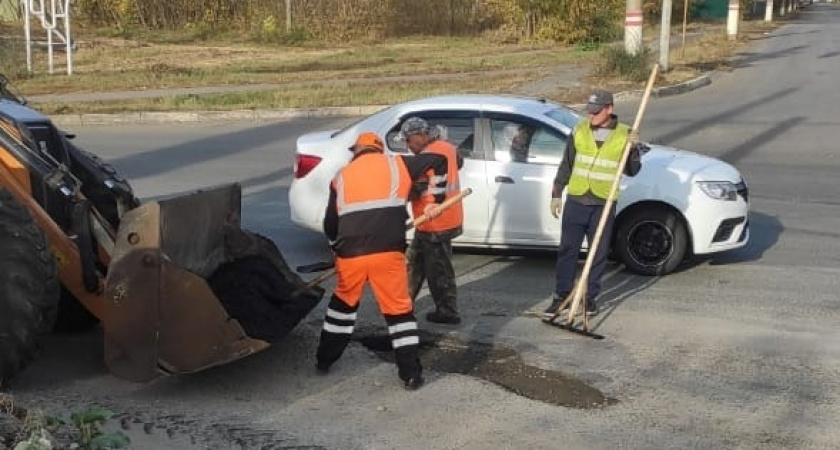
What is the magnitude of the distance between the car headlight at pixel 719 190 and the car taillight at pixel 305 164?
3312 mm

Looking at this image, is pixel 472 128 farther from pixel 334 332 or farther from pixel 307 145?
pixel 334 332

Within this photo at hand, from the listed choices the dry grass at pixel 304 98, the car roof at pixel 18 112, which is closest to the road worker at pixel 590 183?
the car roof at pixel 18 112

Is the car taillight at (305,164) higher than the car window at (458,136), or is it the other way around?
the car window at (458,136)

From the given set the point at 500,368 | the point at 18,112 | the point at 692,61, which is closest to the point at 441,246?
the point at 500,368

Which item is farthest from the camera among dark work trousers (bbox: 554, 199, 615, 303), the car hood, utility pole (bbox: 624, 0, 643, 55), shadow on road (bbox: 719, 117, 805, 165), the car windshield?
utility pole (bbox: 624, 0, 643, 55)

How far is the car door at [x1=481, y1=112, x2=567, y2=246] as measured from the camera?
8688 millimetres

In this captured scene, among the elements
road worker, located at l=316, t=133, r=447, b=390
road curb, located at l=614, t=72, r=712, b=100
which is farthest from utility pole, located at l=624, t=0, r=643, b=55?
road worker, located at l=316, t=133, r=447, b=390

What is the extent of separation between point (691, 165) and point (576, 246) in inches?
78.6

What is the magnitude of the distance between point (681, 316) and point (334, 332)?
8.81 feet

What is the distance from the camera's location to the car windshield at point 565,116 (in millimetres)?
8917

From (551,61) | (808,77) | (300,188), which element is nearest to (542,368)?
(300,188)

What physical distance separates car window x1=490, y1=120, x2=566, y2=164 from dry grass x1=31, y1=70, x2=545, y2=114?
1259 centimetres

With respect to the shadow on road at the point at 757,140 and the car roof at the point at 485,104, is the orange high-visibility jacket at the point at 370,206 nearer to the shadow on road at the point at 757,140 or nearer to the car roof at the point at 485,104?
the car roof at the point at 485,104

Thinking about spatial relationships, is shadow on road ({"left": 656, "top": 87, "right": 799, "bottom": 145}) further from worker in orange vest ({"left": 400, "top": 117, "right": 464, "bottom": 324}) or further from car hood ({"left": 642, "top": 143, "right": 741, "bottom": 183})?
worker in orange vest ({"left": 400, "top": 117, "right": 464, "bottom": 324})
